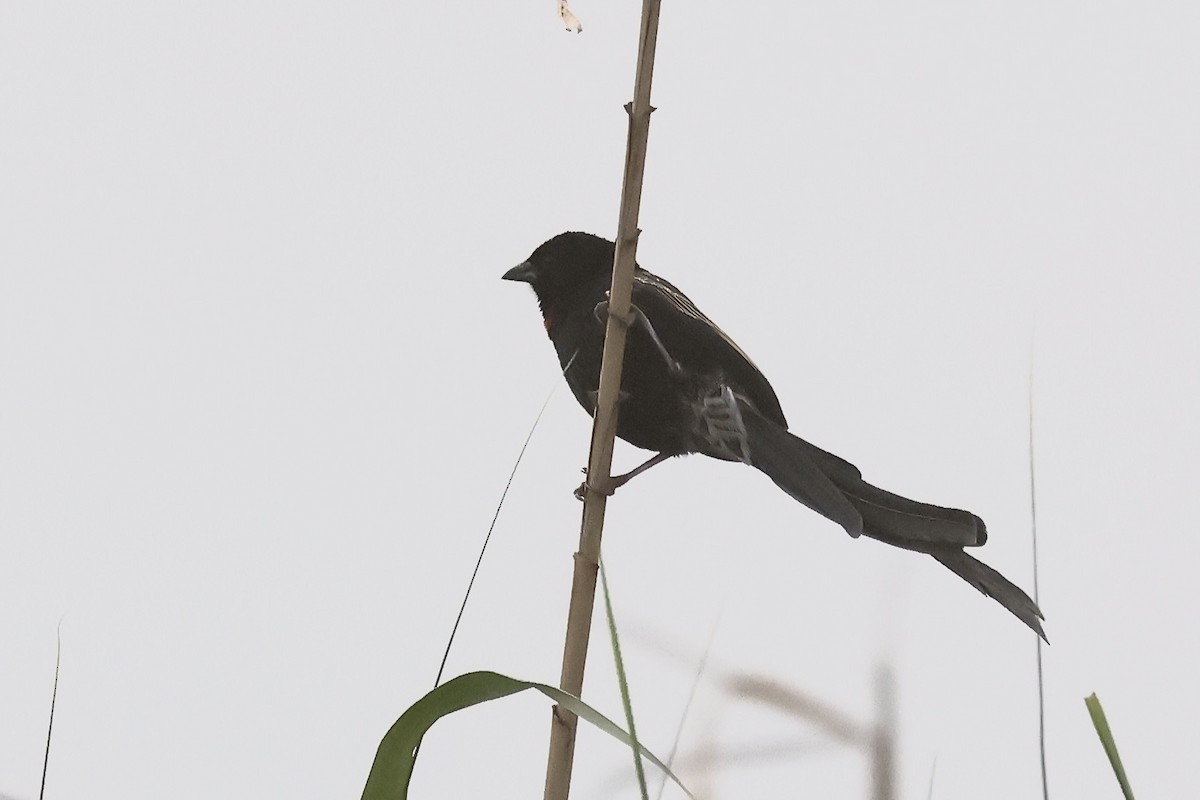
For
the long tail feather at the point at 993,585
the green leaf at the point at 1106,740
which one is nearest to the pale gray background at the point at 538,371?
the long tail feather at the point at 993,585

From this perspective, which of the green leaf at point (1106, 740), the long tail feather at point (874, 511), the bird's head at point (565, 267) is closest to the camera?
the green leaf at point (1106, 740)

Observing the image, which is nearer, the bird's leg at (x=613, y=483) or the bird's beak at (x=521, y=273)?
the bird's leg at (x=613, y=483)

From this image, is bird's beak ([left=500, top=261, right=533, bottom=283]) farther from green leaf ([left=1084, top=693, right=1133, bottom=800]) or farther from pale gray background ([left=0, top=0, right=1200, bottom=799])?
green leaf ([left=1084, top=693, right=1133, bottom=800])

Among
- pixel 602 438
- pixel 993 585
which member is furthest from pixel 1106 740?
pixel 602 438

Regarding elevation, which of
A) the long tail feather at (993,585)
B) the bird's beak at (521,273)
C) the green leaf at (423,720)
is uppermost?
the bird's beak at (521,273)

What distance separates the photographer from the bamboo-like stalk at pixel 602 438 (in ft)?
1.42

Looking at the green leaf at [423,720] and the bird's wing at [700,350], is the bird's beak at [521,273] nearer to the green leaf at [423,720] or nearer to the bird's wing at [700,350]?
the bird's wing at [700,350]

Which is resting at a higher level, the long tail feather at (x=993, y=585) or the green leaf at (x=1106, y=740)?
the long tail feather at (x=993, y=585)

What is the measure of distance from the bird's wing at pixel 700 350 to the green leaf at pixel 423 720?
0.21m

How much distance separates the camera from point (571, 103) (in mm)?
756

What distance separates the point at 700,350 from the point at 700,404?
0.11ft

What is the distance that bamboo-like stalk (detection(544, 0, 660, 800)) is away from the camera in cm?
43

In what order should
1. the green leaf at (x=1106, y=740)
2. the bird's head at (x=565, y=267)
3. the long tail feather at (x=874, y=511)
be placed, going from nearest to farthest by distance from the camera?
the green leaf at (x=1106, y=740) < the long tail feather at (x=874, y=511) < the bird's head at (x=565, y=267)

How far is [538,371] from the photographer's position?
2.51ft
